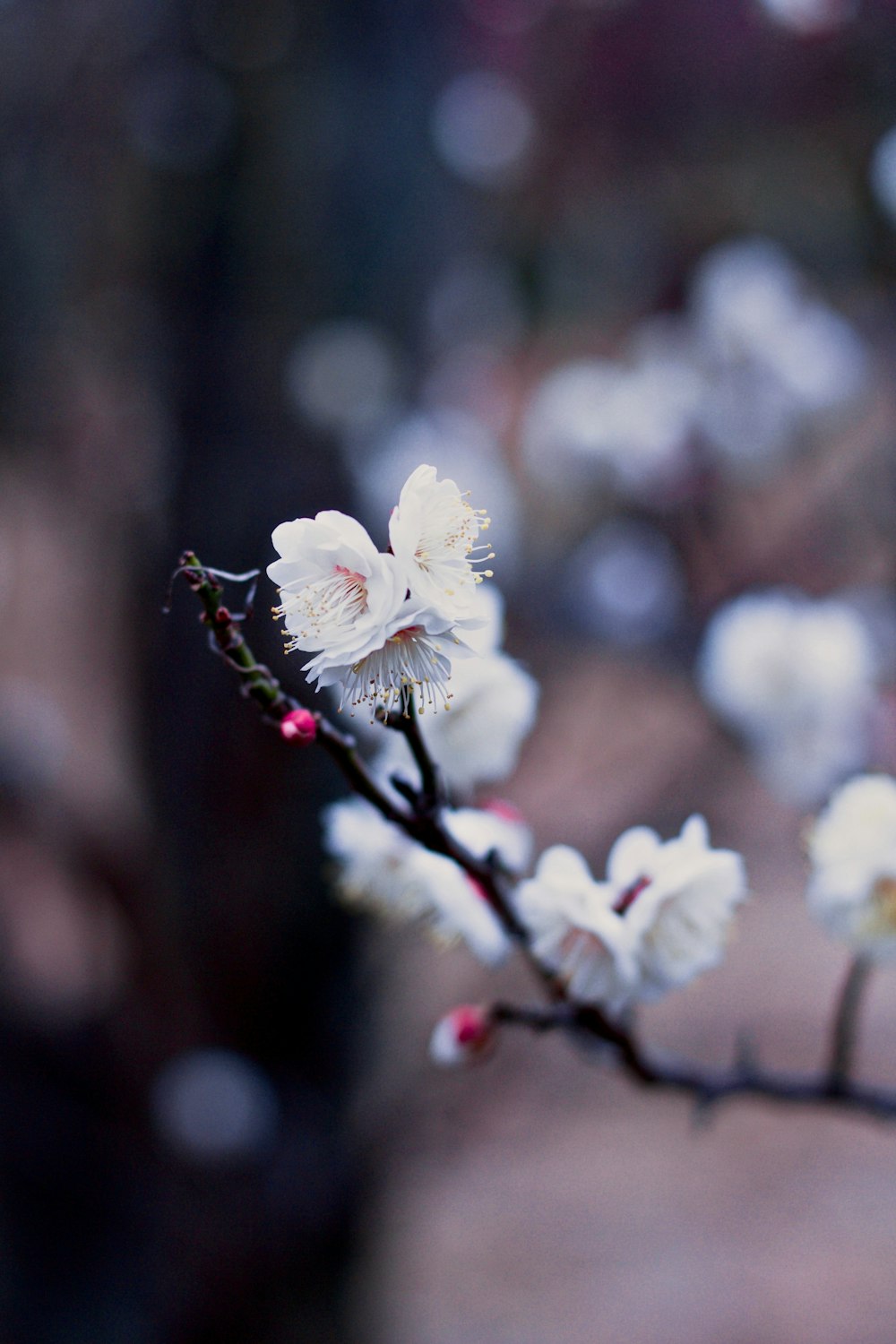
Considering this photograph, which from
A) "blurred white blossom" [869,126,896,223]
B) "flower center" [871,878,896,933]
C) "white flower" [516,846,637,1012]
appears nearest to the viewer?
"white flower" [516,846,637,1012]

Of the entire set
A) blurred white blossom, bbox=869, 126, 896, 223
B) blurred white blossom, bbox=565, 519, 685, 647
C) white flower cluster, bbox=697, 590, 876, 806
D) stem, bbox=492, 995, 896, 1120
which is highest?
blurred white blossom, bbox=869, 126, 896, 223

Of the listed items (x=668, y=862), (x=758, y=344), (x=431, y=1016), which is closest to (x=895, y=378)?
(x=758, y=344)

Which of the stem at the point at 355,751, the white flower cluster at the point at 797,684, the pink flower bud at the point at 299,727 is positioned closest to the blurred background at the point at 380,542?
the white flower cluster at the point at 797,684

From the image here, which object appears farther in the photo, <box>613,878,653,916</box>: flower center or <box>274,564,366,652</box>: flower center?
<box>613,878,653,916</box>: flower center

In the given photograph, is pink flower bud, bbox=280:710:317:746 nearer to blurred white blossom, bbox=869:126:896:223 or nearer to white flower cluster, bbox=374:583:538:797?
white flower cluster, bbox=374:583:538:797

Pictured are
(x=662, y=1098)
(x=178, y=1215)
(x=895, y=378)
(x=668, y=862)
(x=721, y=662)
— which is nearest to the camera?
(x=668, y=862)

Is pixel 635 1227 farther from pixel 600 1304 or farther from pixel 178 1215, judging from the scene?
pixel 178 1215

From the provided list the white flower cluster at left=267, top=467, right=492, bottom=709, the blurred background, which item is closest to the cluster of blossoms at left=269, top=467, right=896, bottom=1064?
the white flower cluster at left=267, top=467, right=492, bottom=709

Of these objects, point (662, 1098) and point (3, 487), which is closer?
point (3, 487)
